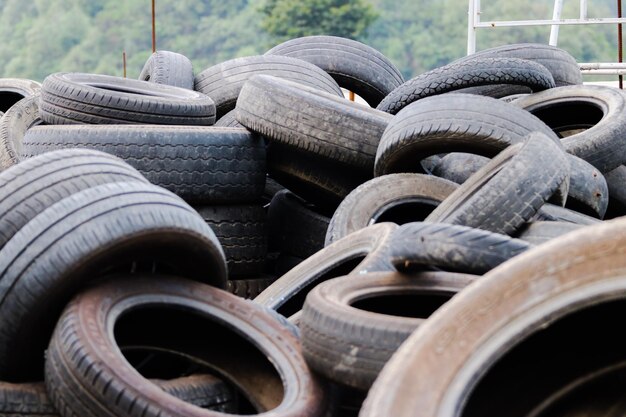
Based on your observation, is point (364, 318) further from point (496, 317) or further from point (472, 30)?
point (472, 30)

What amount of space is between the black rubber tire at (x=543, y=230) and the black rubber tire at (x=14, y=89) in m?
4.93

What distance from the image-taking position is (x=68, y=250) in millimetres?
3730

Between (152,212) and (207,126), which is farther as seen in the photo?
(207,126)

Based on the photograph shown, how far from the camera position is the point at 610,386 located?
315cm

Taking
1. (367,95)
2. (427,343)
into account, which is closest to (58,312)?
(427,343)

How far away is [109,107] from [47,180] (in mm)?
2423

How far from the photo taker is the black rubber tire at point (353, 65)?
8.96 metres

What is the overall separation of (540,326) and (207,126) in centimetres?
422

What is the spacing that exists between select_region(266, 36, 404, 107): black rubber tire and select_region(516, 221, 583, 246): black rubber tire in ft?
13.8

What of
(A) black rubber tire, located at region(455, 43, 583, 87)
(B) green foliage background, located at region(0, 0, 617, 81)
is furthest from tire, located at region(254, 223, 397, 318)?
(B) green foliage background, located at region(0, 0, 617, 81)

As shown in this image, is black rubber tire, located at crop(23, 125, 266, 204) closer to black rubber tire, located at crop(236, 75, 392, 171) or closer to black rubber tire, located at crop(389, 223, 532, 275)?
black rubber tire, located at crop(236, 75, 392, 171)

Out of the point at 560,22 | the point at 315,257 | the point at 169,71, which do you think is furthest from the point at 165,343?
the point at 560,22

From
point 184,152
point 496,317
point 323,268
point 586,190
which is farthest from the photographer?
point 184,152

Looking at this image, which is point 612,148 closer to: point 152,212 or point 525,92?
point 525,92
